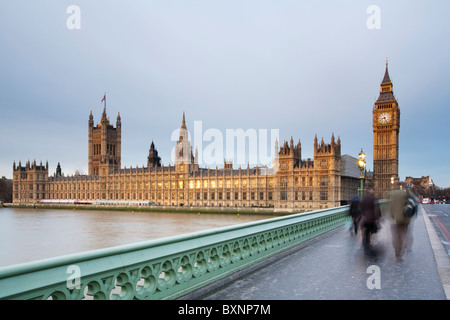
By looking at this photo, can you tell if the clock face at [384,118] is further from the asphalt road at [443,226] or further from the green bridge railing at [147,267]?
the green bridge railing at [147,267]

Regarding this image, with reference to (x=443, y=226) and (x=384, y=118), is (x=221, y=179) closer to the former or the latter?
(x=384, y=118)

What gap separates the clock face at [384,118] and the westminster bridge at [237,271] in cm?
10018

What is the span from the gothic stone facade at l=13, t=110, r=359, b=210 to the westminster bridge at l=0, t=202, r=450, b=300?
67375 millimetres

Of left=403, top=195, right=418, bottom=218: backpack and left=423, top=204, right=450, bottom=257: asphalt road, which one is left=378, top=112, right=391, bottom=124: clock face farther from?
left=403, top=195, right=418, bottom=218: backpack

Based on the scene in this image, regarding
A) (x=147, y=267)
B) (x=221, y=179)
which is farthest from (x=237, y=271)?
(x=221, y=179)

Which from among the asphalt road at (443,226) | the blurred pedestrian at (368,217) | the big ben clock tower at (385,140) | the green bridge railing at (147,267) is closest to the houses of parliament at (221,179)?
the big ben clock tower at (385,140)

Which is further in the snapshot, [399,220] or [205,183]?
[205,183]

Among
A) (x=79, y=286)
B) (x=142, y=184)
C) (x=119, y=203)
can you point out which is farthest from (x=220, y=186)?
(x=79, y=286)

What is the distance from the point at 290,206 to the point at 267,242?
2800 inches

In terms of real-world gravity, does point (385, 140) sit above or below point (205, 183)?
above

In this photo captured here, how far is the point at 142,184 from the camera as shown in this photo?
107125 mm

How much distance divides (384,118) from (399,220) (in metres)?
102

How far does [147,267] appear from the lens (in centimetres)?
572
